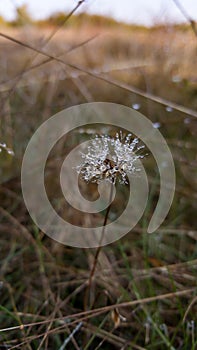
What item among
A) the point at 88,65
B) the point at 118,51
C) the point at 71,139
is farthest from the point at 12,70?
the point at 71,139

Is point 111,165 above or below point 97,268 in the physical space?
above

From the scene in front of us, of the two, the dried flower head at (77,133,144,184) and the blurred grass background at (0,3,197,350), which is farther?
the blurred grass background at (0,3,197,350)

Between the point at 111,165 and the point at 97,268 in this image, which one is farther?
the point at 97,268

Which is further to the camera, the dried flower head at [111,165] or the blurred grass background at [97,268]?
the blurred grass background at [97,268]

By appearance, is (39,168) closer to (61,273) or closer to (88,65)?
(61,273)

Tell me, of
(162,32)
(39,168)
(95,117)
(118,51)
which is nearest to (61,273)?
(39,168)

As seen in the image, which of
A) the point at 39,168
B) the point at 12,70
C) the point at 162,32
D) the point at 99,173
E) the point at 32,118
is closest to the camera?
the point at 99,173

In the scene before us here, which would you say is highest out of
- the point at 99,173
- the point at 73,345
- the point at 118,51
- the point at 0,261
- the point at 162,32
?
the point at 118,51

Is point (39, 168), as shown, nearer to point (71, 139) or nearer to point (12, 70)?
point (71, 139)

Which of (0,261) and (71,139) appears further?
(71,139)

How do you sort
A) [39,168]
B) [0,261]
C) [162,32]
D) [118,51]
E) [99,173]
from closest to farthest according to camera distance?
[99,173] < [0,261] < [39,168] < [162,32] < [118,51]

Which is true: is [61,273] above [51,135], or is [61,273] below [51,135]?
below
